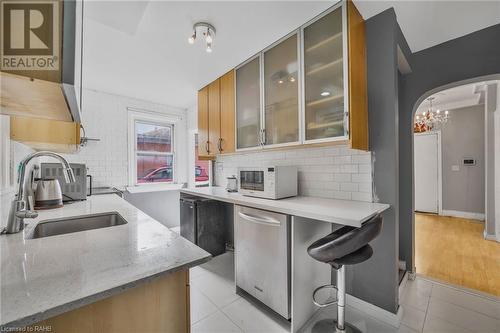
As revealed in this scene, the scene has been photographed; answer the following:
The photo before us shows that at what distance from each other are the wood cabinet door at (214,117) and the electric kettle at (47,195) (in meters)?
1.76

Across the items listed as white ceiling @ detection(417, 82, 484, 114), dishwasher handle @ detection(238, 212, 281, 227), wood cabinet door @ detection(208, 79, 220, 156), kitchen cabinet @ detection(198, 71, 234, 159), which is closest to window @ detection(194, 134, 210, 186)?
kitchen cabinet @ detection(198, 71, 234, 159)

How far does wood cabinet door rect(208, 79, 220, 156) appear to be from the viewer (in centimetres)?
296

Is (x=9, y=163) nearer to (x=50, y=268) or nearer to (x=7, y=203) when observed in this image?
(x=7, y=203)

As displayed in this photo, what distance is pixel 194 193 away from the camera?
2764 mm

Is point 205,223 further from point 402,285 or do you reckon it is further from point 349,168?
point 402,285

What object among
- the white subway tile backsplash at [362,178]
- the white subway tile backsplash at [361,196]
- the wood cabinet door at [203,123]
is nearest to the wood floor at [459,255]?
the white subway tile backsplash at [361,196]

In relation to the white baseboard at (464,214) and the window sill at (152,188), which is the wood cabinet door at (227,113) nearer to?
the window sill at (152,188)

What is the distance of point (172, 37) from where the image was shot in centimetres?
198

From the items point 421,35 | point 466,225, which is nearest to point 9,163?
point 421,35

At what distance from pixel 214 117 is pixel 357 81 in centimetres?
196

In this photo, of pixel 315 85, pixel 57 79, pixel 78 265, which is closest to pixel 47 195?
pixel 78 265

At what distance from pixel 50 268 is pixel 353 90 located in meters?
1.99

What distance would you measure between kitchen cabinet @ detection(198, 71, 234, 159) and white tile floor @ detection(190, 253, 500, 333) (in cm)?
169

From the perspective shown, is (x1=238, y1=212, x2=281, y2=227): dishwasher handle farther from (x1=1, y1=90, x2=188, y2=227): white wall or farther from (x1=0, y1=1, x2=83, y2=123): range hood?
(x1=1, y1=90, x2=188, y2=227): white wall
